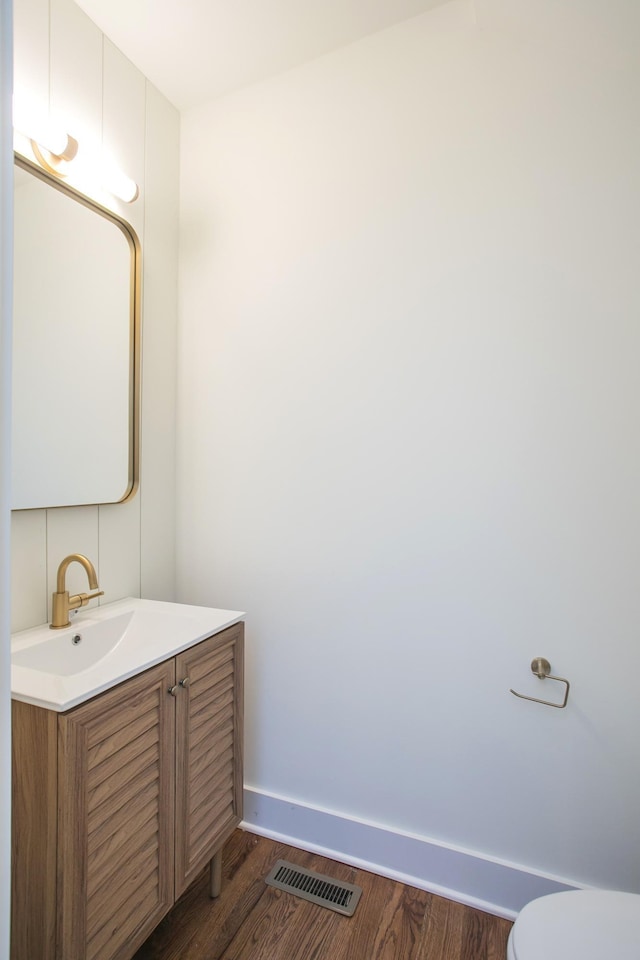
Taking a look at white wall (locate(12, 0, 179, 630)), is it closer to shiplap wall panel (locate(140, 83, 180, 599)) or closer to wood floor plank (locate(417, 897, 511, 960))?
shiplap wall panel (locate(140, 83, 180, 599))

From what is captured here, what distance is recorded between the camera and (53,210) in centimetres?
138

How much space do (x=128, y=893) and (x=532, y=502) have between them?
140 cm

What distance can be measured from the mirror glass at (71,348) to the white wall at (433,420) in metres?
0.30

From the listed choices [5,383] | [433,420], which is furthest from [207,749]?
[5,383]

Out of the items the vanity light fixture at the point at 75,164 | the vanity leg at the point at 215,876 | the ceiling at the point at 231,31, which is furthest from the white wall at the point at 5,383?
the ceiling at the point at 231,31

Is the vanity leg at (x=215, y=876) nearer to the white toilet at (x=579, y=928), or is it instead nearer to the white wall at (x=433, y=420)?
the white wall at (x=433, y=420)

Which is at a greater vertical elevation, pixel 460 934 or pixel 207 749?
pixel 207 749

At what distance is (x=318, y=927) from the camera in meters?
1.36

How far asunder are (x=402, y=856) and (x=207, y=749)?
0.74 meters

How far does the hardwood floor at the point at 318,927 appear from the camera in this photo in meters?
1.29

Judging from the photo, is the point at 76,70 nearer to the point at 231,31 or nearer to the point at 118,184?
the point at 118,184

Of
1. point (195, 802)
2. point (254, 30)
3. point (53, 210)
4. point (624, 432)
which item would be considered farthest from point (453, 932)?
point (254, 30)

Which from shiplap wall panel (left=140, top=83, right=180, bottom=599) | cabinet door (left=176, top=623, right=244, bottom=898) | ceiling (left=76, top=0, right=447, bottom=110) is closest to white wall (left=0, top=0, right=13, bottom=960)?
cabinet door (left=176, top=623, right=244, bottom=898)

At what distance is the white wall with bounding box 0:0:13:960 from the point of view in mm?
365
